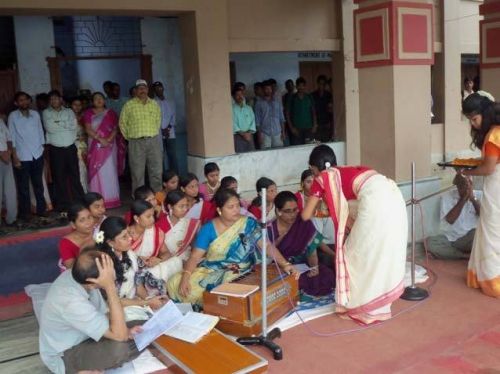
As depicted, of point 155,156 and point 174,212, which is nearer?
point 174,212

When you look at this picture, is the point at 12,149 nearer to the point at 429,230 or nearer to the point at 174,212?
the point at 174,212

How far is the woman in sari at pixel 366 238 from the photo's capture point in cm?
417

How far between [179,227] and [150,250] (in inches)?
14.4

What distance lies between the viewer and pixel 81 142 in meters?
7.53

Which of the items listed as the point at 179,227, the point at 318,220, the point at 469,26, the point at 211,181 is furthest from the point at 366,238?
the point at 469,26

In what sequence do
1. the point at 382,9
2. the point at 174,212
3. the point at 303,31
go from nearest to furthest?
the point at 174,212 → the point at 382,9 → the point at 303,31

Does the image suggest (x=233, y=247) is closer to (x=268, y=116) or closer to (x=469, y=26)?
(x=268, y=116)

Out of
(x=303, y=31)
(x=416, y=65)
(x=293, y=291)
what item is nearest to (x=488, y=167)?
(x=293, y=291)

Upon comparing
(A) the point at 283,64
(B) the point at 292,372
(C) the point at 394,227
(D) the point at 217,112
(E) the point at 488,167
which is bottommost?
(B) the point at 292,372

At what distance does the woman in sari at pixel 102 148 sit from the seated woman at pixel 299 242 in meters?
3.27

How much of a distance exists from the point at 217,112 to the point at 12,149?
2.69 m

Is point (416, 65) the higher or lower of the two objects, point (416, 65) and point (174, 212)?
the higher

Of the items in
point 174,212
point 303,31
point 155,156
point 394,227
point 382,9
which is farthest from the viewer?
point 303,31

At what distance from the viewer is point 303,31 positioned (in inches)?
348
